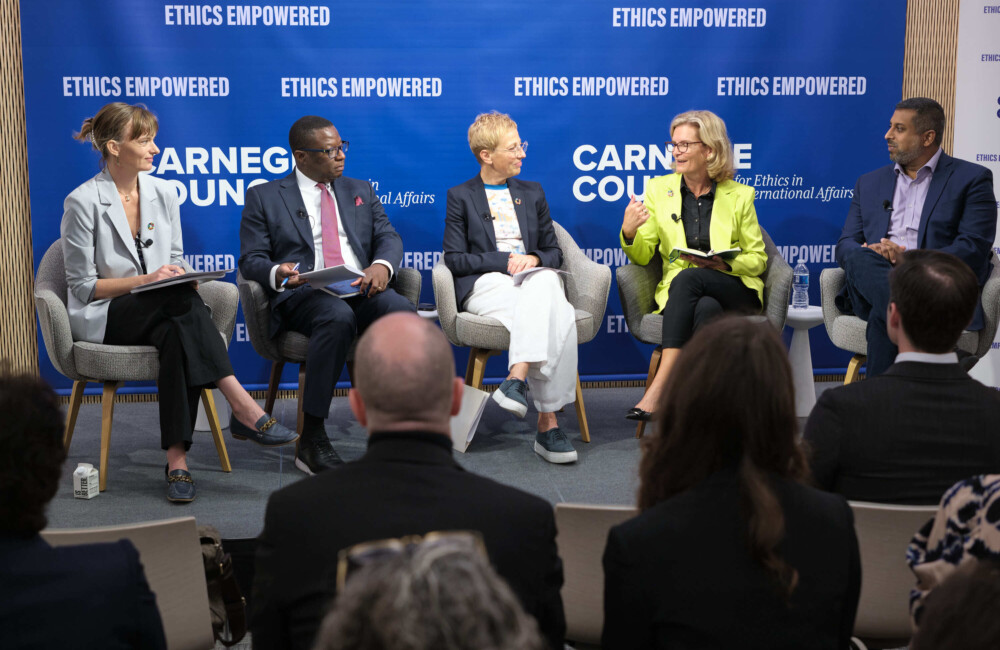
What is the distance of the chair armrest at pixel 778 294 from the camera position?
14.2 feet

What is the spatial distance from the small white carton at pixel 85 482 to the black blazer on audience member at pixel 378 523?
2446 mm

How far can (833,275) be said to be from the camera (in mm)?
4441

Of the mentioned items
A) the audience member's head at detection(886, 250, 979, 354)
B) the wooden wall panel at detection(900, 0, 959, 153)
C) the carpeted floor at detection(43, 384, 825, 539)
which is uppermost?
the wooden wall panel at detection(900, 0, 959, 153)

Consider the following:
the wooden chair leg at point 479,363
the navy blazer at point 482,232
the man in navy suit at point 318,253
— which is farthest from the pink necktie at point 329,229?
the wooden chair leg at point 479,363

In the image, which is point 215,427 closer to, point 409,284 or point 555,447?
point 409,284

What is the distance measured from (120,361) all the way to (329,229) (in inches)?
41.5

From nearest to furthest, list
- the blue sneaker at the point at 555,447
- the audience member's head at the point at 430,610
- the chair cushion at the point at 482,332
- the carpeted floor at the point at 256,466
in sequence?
1. the audience member's head at the point at 430,610
2. the carpeted floor at the point at 256,466
3. the blue sneaker at the point at 555,447
4. the chair cushion at the point at 482,332

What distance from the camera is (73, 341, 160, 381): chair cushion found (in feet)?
12.1

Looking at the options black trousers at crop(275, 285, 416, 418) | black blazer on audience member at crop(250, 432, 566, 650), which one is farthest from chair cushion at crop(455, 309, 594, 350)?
black blazer on audience member at crop(250, 432, 566, 650)

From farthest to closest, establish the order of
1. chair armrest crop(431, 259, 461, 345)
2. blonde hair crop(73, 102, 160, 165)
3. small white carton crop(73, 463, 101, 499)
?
chair armrest crop(431, 259, 461, 345) < blonde hair crop(73, 102, 160, 165) < small white carton crop(73, 463, 101, 499)

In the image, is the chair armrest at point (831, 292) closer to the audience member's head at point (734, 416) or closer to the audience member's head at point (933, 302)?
the audience member's head at point (933, 302)

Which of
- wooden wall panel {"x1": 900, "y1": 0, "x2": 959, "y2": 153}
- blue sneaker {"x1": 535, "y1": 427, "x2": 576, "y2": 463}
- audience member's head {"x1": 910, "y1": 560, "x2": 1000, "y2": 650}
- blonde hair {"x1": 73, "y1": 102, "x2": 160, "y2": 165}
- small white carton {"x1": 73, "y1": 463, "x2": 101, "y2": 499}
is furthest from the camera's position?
wooden wall panel {"x1": 900, "y1": 0, "x2": 959, "y2": 153}

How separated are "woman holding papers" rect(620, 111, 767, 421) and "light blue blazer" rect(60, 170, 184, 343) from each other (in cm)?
203

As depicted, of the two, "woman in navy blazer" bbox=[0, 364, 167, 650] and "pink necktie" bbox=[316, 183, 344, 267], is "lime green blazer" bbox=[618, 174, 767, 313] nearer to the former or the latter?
"pink necktie" bbox=[316, 183, 344, 267]
